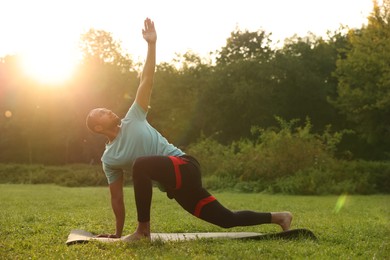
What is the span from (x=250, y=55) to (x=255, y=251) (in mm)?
38950

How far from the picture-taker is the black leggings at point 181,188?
4.57 meters

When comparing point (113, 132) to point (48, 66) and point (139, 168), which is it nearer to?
point (139, 168)

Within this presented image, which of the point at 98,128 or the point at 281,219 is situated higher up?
the point at 98,128

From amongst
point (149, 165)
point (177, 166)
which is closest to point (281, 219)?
point (177, 166)

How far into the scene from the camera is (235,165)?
19.0 meters

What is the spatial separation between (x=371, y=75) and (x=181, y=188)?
26.3m

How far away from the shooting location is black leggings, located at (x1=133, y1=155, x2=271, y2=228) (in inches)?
180

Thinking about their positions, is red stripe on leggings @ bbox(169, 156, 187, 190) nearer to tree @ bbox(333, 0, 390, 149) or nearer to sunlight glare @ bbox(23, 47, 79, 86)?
tree @ bbox(333, 0, 390, 149)

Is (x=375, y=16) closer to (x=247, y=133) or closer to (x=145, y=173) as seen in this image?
(x=247, y=133)

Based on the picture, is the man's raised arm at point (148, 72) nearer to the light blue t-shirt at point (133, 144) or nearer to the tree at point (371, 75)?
the light blue t-shirt at point (133, 144)

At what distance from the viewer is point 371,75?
28.7m

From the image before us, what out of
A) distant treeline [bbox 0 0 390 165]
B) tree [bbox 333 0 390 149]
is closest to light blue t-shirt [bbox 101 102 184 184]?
tree [bbox 333 0 390 149]

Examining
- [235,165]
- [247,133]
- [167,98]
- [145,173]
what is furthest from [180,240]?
[167,98]

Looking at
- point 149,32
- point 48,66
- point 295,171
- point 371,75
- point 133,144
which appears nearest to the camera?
point 133,144
